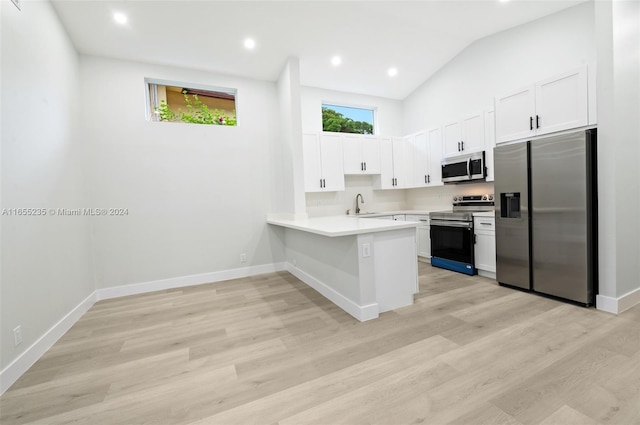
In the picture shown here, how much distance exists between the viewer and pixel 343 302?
285 cm

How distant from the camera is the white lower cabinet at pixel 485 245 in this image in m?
3.62

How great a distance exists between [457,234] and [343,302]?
2.23 meters

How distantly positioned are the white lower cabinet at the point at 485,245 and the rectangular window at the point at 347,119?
2895 mm

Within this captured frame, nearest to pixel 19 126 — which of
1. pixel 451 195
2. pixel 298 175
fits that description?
pixel 298 175

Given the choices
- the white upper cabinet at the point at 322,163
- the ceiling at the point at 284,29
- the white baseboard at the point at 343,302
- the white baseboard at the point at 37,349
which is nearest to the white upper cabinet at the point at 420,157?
the ceiling at the point at 284,29

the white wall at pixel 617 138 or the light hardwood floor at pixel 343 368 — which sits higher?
the white wall at pixel 617 138

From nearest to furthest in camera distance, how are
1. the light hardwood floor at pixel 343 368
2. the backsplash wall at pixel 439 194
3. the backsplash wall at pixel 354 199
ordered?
the light hardwood floor at pixel 343 368 → the backsplash wall at pixel 439 194 → the backsplash wall at pixel 354 199

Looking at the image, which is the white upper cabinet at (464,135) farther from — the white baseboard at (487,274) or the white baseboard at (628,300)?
the white baseboard at (628,300)

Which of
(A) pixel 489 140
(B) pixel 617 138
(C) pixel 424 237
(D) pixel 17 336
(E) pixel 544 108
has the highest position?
(E) pixel 544 108

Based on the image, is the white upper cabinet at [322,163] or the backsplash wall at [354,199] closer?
the white upper cabinet at [322,163]

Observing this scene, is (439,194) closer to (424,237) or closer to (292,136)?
(424,237)

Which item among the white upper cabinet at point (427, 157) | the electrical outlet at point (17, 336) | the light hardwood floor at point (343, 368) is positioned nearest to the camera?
the light hardwood floor at point (343, 368)

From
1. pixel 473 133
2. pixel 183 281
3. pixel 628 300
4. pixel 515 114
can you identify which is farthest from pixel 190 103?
pixel 628 300

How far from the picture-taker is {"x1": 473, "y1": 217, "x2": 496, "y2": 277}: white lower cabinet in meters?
3.62
